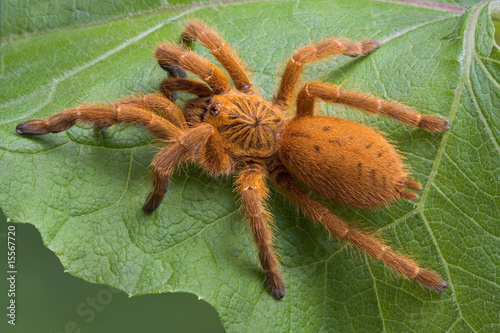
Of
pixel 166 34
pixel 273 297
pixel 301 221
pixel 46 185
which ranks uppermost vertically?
pixel 166 34

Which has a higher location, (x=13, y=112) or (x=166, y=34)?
(x=166, y=34)


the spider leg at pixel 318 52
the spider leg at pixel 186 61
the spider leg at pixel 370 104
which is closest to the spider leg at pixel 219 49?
the spider leg at pixel 186 61

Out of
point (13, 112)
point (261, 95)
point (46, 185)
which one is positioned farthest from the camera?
point (261, 95)

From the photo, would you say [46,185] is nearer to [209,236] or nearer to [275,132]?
[209,236]

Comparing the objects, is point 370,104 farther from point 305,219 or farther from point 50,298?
point 50,298

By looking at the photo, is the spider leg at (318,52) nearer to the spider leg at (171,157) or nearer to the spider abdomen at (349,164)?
the spider abdomen at (349,164)

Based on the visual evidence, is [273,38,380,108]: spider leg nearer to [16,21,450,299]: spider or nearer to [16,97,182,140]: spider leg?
[16,21,450,299]: spider

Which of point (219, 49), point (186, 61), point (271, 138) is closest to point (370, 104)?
point (271, 138)

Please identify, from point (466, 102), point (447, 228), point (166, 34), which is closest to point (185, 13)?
point (166, 34)
